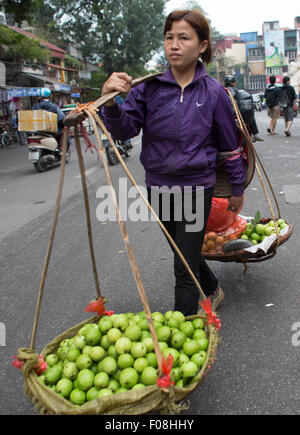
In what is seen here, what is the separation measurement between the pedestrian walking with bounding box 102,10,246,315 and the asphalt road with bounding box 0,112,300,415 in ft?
1.66

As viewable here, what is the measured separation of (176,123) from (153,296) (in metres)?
1.65

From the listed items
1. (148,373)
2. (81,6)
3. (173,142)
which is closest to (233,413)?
(148,373)

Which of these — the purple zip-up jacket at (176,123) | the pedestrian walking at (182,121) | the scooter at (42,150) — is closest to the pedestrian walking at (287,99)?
the scooter at (42,150)

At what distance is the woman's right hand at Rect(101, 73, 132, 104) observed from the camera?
6.83ft

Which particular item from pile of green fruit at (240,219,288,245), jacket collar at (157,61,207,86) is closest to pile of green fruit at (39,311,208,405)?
jacket collar at (157,61,207,86)

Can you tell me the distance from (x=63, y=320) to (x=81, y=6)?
136 ft

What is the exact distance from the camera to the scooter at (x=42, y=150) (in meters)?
10.3

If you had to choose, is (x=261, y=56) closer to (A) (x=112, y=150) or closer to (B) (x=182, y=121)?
(A) (x=112, y=150)

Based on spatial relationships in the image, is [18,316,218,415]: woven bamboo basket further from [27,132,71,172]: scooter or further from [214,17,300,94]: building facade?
[214,17,300,94]: building facade

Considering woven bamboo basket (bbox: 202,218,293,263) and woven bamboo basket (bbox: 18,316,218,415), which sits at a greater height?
woven bamboo basket (bbox: 202,218,293,263)

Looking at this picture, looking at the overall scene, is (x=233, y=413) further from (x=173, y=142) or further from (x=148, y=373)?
(x=173, y=142)

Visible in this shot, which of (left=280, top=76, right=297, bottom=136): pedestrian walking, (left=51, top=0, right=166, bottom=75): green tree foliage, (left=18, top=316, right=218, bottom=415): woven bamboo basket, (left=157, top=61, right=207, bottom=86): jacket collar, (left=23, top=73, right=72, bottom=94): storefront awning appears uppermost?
(left=51, top=0, right=166, bottom=75): green tree foliage

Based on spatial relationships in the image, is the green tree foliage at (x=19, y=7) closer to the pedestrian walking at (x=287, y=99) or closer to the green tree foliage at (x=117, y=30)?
the pedestrian walking at (x=287, y=99)

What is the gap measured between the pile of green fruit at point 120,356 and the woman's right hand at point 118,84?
1.18 m
